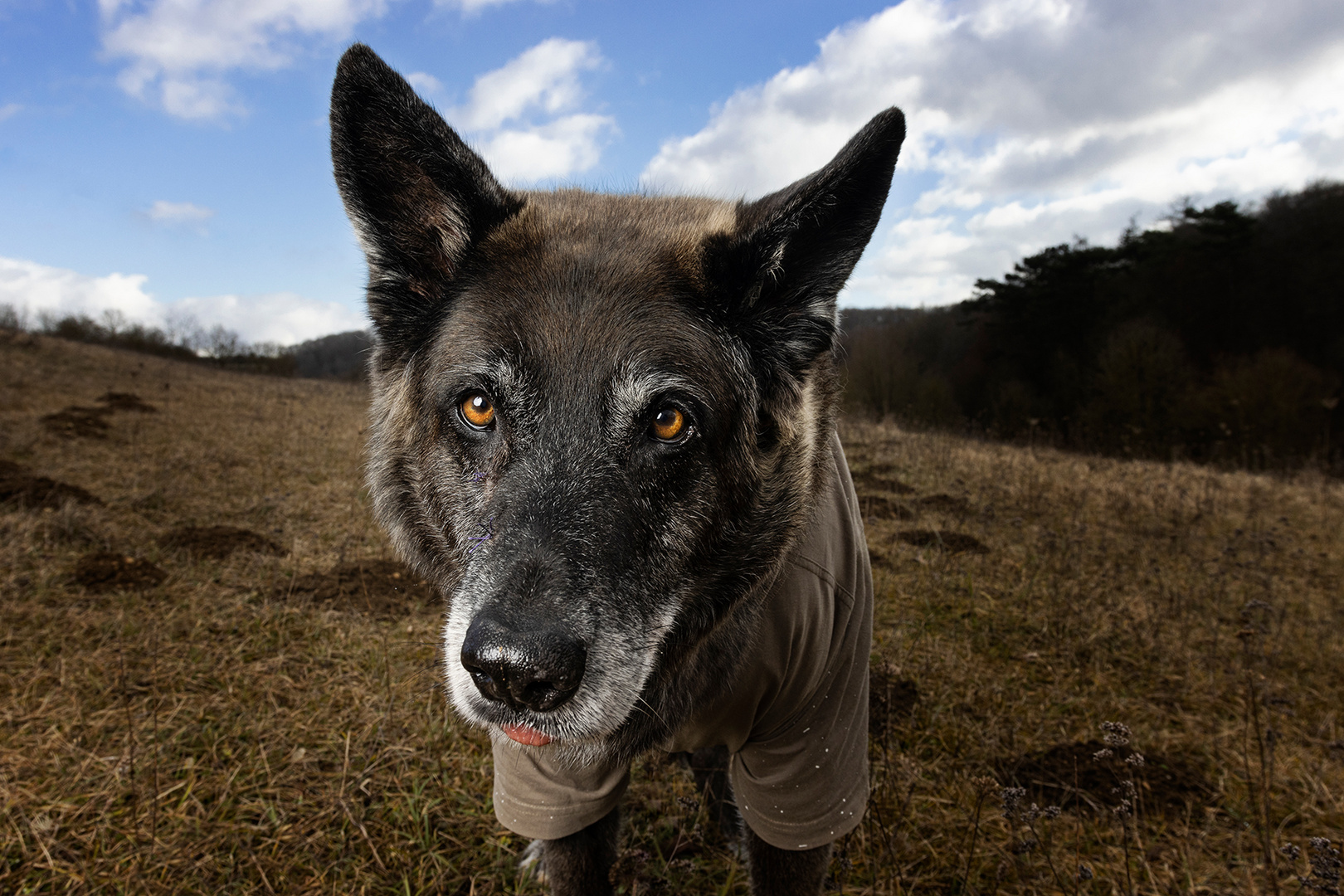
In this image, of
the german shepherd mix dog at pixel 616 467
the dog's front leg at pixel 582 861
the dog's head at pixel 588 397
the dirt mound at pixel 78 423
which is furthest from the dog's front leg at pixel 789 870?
the dirt mound at pixel 78 423

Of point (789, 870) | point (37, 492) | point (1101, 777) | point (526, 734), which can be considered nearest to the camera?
point (526, 734)

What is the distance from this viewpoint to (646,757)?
3.01 metres

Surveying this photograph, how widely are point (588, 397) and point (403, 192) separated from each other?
999mm

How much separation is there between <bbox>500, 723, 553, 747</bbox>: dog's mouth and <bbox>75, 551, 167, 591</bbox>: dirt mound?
4.65 m

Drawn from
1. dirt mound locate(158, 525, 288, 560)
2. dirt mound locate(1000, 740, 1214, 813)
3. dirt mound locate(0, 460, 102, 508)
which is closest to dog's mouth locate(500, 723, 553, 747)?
dirt mound locate(1000, 740, 1214, 813)

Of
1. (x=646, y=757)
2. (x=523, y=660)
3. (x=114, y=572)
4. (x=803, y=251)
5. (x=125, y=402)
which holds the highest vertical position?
(x=803, y=251)

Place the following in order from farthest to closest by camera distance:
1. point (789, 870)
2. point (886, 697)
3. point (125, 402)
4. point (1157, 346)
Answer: point (1157, 346)
point (125, 402)
point (886, 697)
point (789, 870)

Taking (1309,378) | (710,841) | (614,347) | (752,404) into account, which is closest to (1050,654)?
(710,841)

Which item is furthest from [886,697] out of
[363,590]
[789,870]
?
[363,590]

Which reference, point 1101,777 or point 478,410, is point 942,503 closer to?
point 1101,777

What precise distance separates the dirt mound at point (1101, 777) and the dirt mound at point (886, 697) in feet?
1.85

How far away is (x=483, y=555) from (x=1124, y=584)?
6312 mm

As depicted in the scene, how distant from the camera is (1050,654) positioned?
4457mm

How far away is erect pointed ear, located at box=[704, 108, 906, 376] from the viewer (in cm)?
170
